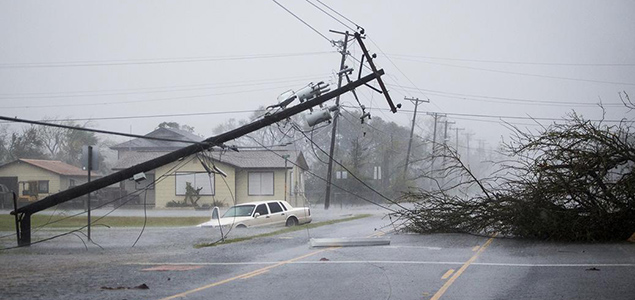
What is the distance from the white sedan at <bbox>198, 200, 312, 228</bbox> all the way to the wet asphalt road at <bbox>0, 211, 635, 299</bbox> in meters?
8.68

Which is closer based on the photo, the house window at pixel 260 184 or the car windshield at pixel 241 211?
the car windshield at pixel 241 211

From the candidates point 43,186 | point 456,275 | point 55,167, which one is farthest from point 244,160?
point 456,275

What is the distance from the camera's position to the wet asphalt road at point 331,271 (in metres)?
10.0

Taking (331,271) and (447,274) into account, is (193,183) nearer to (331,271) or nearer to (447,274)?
(331,271)

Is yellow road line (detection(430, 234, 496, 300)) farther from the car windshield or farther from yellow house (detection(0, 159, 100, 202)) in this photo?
yellow house (detection(0, 159, 100, 202))

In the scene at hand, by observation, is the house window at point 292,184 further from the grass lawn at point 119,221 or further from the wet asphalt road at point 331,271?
the wet asphalt road at point 331,271

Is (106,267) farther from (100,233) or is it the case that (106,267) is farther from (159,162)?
(100,233)

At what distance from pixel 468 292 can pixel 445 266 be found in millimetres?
3114

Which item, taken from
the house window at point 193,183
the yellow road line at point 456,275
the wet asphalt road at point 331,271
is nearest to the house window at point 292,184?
the house window at point 193,183

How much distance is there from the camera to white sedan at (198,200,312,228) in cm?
2788

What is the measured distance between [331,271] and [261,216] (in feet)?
54.6

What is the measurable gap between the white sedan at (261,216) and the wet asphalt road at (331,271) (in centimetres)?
868

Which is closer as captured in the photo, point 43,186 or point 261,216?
point 261,216

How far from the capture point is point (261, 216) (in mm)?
28797
